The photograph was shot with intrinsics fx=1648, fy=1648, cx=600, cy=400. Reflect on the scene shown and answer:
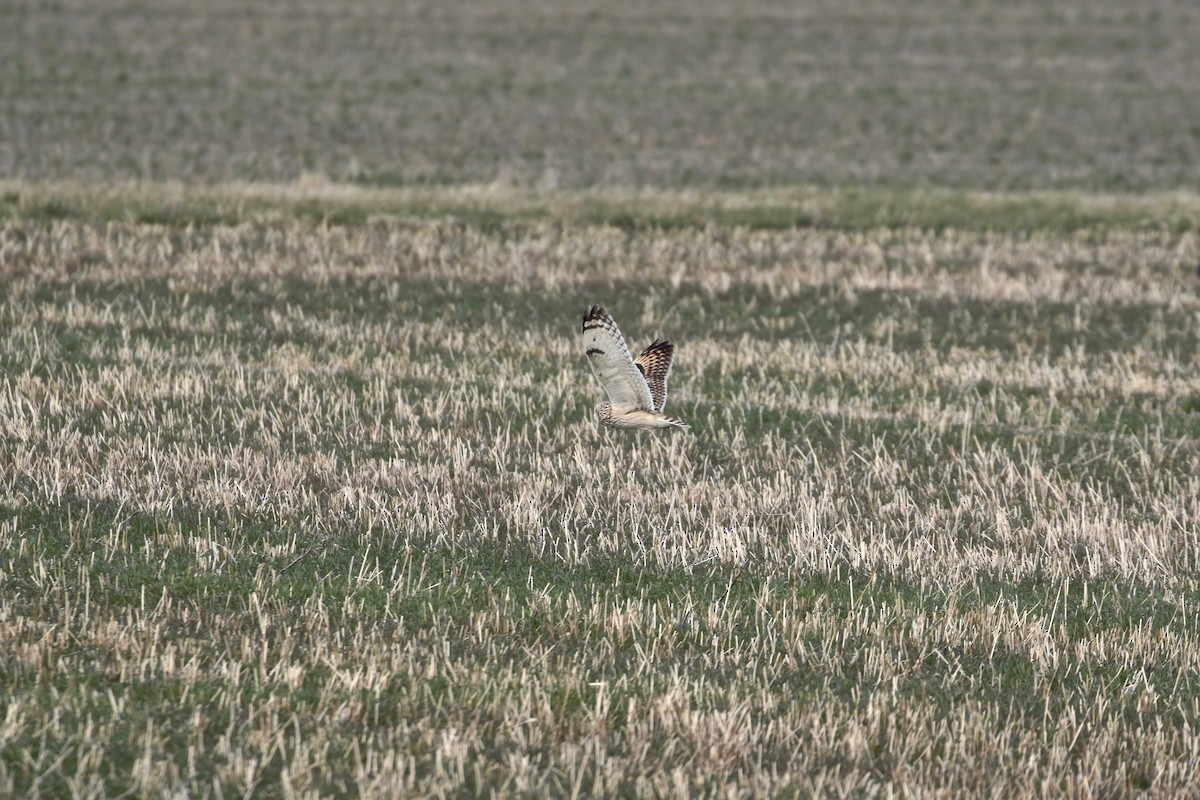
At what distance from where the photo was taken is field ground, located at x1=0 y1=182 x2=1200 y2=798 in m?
5.46

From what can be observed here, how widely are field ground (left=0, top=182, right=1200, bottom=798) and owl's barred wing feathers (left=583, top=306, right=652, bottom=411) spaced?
2.25 ft

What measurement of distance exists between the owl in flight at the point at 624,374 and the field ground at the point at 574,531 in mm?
588

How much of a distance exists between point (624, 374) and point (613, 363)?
126 millimetres

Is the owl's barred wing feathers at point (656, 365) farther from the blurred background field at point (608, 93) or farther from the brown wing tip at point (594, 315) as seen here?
the blurred background field at point (608, 93)

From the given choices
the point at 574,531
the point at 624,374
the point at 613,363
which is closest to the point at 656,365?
the point at 624,374

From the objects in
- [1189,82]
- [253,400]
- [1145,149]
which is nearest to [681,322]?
[253,400]

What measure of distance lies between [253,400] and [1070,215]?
15688mm

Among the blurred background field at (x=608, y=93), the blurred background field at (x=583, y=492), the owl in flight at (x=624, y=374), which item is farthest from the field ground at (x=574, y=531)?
the blurred background field at (x=608, y=93)

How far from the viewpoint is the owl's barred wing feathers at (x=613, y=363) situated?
298 inches

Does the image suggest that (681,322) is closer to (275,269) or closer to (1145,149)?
(275,269)

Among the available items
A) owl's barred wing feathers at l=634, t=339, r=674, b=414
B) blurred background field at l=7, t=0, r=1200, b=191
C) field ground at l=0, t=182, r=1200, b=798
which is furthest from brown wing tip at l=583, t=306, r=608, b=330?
blurred background field at l=7, t=0, r=1200, b=191

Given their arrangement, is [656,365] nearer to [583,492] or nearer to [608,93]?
[583,492]

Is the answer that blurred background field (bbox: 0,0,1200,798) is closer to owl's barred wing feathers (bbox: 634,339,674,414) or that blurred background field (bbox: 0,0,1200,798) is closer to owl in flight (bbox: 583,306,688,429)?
owl in flight (bbox: 583,306,688,429)

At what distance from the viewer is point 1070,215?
928 inches
